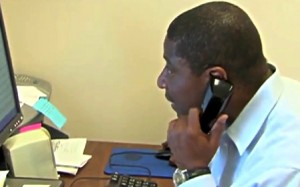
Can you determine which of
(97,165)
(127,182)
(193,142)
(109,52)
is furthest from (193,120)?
(109,52)

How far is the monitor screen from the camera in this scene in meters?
1.37

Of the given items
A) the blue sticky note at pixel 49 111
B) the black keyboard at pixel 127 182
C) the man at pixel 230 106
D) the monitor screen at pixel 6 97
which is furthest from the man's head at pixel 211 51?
the blue sticky note at pixel 49 111

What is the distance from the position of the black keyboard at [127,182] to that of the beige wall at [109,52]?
0.46m

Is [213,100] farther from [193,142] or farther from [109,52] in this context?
[109,52]

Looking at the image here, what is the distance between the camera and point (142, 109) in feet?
6.16

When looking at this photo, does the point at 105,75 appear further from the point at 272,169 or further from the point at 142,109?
the point at 272,169

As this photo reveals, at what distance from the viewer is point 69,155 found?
160cm

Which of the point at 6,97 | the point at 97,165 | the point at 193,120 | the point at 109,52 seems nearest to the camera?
the point at 193,120

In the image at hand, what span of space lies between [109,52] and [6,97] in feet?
1.70

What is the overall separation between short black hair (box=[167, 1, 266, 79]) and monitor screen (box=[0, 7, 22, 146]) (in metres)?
0.55

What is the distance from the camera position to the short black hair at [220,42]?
1024 millimetres

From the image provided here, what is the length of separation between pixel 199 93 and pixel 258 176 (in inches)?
8.2

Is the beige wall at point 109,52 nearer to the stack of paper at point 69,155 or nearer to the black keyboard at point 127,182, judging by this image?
the stack of paper at point 69,155

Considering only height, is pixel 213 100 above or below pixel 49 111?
above
